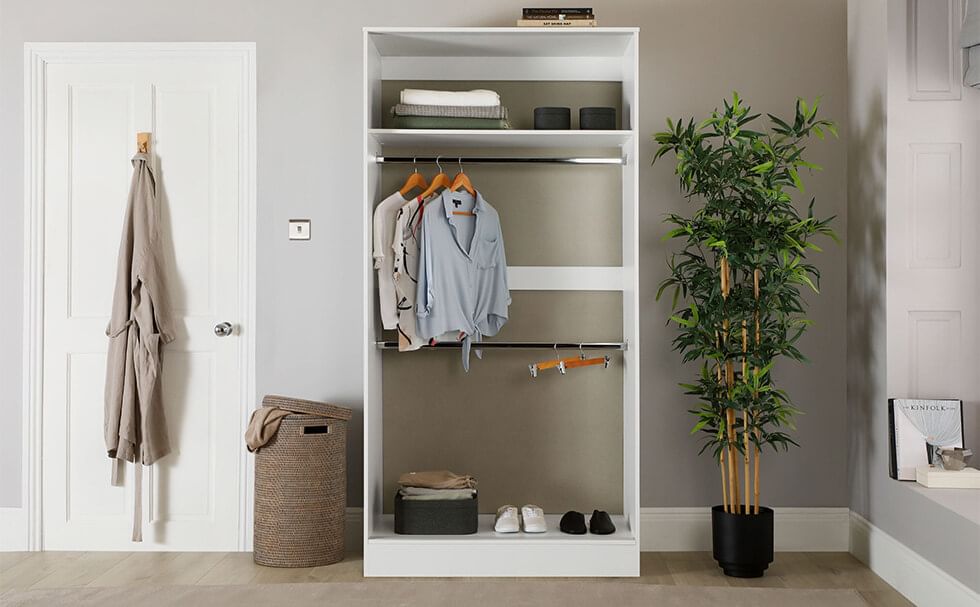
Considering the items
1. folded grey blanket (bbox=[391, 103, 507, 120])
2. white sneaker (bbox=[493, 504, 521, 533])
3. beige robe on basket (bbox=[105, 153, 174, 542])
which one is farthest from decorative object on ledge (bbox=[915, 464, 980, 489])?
beige robe on basket (bbox=[105, 153, 174, 542])

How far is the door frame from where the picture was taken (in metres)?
3.85

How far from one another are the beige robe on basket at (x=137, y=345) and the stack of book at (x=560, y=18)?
175 centimetres

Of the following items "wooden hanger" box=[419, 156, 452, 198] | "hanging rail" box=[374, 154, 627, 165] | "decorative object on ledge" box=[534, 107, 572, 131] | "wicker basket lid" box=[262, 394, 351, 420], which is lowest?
"wicker basket lid" box=[262, 394, 351, 420]

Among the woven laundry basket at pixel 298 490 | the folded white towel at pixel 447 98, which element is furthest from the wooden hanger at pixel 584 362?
the folded white towel at pixel 447 98

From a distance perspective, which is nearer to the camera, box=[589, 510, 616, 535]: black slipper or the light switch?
box=[589, 510, 616, 535]: black slipper

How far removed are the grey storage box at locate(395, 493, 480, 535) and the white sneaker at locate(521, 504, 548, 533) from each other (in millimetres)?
218

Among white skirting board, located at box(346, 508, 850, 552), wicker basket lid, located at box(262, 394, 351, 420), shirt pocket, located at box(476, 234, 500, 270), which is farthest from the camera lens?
white skirting board, located at box(346, 508, 850, 552)

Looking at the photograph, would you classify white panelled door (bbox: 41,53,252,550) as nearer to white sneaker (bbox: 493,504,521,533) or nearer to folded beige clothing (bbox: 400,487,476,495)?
folded beige clothing (bbox: 400,487,476,495)

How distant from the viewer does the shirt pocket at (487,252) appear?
3.65 metres

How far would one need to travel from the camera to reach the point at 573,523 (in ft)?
11.6

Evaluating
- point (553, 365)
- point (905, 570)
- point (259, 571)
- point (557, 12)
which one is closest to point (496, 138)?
point (557, 12)

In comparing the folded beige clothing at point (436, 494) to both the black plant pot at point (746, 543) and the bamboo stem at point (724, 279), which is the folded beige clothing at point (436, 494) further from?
the bamboo stem at point (724, 279)

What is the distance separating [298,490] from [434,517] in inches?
21.5

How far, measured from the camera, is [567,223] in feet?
12.7
